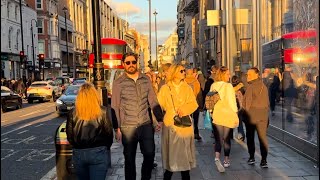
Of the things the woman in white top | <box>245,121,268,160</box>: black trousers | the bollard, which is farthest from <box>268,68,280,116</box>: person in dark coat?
the bollard

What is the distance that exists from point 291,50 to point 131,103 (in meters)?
4.83

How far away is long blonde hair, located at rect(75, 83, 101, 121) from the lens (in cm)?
435

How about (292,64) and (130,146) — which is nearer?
(130,146)

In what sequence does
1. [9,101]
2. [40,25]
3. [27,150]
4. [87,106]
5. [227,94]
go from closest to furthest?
1. [87,106]
2. [227,94]
3. [27,150]
4. [9,101]
5. [40,25]

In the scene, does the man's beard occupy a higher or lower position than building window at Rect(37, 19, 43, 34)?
lower

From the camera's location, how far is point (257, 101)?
723 centimetres

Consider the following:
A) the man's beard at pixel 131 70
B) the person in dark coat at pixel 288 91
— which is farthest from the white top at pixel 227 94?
the person in dark coat at pixel 288 91

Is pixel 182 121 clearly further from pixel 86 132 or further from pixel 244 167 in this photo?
pixel 244 167

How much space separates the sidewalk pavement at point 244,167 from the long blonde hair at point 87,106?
2545 mm

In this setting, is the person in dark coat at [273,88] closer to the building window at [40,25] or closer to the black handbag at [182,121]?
→ the black handbag at [182,121]

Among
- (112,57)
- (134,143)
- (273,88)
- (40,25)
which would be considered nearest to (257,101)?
Result: (134,143)

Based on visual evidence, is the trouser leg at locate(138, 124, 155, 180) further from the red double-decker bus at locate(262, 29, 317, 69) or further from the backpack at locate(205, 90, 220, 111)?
the red double-decker bus at locate(262, 29, 317, 69)

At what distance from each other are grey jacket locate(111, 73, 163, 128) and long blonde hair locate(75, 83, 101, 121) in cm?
120

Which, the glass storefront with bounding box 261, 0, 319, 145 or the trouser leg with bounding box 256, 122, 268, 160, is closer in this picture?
the trouser leg with bounding box 256, 122, 268, 160
